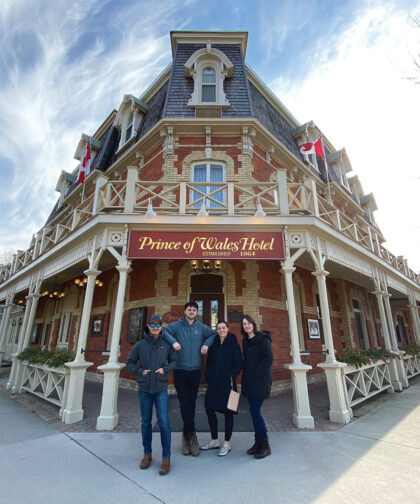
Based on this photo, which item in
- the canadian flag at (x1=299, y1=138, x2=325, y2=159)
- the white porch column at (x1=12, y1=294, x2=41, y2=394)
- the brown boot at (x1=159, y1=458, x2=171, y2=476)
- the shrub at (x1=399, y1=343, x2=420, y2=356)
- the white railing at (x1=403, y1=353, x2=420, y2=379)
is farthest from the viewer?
the canadian flag at (x1=299, y1=138, x2=325, y2=159)

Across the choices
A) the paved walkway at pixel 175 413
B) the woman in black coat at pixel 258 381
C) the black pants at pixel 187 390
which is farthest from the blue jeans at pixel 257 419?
the paved walkway at pixel 175 413

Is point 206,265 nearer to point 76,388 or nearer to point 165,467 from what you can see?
point 76,388

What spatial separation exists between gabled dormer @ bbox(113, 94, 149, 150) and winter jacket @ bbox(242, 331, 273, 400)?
11575 mm

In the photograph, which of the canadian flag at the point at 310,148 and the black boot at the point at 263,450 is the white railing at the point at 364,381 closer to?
the black boot at the point at 263,450

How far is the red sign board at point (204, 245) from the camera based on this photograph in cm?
609

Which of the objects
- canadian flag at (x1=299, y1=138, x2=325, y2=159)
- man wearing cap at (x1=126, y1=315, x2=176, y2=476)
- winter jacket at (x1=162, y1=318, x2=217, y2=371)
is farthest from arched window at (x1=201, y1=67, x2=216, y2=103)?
man wearing cap at (x1=126, y1=315, x2=176, y2=476)

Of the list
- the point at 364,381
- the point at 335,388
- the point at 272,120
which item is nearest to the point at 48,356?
the point at 335,388

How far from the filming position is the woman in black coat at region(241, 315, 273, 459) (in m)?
3.79

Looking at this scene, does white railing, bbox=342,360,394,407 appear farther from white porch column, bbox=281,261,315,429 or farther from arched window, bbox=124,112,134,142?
arched window, bbox=124,112,134,142

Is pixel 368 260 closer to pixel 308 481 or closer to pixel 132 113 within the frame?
pixel 308 481

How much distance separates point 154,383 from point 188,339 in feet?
2.54

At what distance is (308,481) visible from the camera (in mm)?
3143

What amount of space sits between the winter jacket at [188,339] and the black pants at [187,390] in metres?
0.09

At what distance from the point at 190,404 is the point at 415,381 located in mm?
10954
